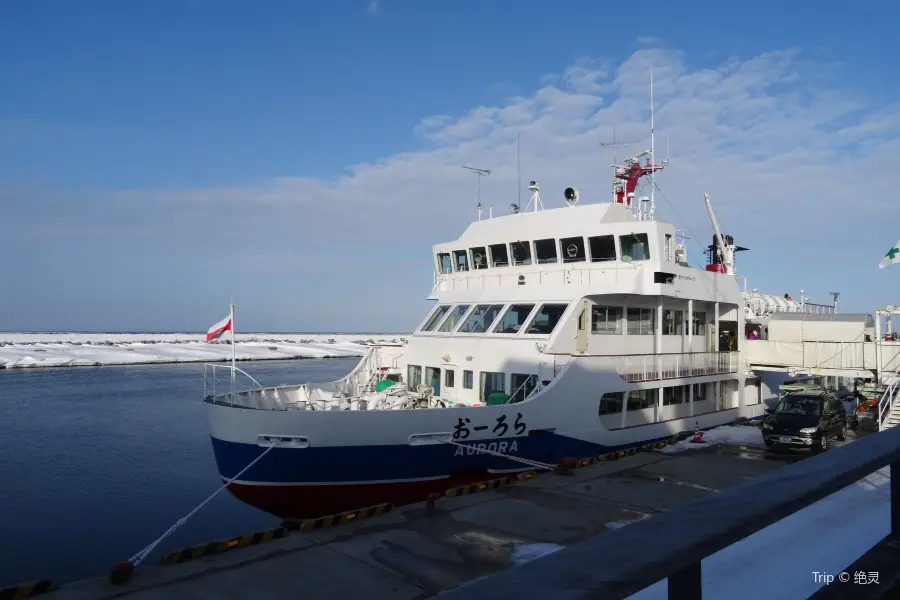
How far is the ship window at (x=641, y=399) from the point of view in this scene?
666 inches

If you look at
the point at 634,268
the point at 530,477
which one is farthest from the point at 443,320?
the point at 530,477

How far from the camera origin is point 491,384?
15961 millimetres

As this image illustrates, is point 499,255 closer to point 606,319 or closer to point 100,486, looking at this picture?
point 606,319

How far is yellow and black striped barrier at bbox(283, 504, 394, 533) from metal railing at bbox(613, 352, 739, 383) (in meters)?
8.44

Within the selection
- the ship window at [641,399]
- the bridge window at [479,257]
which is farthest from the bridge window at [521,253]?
the ship window at [641,399]

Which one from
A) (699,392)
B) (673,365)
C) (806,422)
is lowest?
(806,422)

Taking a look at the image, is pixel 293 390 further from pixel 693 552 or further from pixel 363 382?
pixel 693 552

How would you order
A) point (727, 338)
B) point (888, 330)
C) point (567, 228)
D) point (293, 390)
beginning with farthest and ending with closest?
point (727, 338)
point (888, 330)
point (567, 228)
point (293, 390)

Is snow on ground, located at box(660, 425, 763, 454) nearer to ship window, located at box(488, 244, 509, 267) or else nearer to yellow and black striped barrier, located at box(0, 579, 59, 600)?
ship window, located at box(488, 244, 509, 267)

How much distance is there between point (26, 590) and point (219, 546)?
6.45ft

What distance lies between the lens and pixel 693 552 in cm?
185

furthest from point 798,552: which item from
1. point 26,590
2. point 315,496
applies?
point 315,496

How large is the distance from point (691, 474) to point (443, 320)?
8157mm

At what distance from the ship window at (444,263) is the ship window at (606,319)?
5372 millimetres
